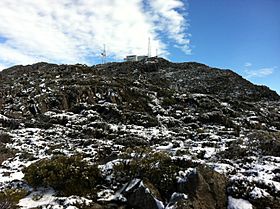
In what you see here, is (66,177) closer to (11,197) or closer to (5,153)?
(11,197)

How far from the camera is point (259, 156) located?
14.6 meters

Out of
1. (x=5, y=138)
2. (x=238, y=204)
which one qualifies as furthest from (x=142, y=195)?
(x=5, y=138)

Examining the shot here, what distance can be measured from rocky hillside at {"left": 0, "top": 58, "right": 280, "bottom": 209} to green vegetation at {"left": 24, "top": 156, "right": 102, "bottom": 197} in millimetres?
38

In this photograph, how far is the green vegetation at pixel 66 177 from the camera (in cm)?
1142

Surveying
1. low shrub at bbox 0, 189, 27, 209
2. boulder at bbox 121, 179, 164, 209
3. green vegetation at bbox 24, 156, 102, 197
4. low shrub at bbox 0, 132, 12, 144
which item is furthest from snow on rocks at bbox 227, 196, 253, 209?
low shrub at bbox 0, 132, 12, 144

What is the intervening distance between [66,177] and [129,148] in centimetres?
390

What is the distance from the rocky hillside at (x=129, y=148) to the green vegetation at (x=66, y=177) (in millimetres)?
38

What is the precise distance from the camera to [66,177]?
11953mm

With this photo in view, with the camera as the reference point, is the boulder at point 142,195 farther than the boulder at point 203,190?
Yes

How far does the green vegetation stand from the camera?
450 inches

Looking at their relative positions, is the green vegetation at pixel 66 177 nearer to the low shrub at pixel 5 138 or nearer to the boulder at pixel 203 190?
the boulder at pixel 203 190

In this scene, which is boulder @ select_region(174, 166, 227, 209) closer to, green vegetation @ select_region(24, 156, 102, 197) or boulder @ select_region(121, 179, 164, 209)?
boulder @ select_region(121, 179, 164, 209)

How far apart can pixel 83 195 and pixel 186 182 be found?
12.1ft

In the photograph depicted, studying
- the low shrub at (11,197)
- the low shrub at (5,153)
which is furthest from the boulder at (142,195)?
the low shrub at (5,153)
